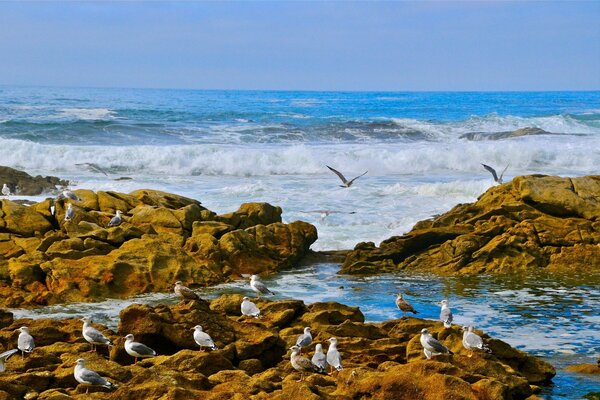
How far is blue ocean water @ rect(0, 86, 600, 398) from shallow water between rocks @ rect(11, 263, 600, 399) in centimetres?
4

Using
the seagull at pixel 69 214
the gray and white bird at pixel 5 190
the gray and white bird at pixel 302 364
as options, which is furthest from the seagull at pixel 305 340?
the gray and white bird at pixel 5 190

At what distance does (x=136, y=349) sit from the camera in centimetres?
1053

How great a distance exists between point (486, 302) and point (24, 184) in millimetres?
17027

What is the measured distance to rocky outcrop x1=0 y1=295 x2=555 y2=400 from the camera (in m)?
9.16

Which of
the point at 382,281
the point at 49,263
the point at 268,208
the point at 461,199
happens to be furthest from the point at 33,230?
the point at 461,199

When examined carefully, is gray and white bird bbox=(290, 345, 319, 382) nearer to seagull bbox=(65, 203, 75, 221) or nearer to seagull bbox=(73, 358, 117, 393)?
seagull bbox=(73, 358, 117, 393)

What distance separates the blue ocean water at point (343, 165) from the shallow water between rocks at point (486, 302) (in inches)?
1.5

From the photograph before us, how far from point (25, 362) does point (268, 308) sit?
13.0 ft

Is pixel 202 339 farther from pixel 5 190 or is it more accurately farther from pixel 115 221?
pixel 5 190

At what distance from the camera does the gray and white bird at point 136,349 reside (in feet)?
34.6

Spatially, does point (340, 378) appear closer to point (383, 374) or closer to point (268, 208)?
point (383, 374)

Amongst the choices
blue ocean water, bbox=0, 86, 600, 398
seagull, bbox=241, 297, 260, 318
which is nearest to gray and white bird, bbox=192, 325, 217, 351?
seagull, bbox=241, 297, 260, 318

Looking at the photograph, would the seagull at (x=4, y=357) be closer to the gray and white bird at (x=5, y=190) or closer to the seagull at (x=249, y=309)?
the seagull at (x=249, y=309)

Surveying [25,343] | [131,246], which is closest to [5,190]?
[131,246]
